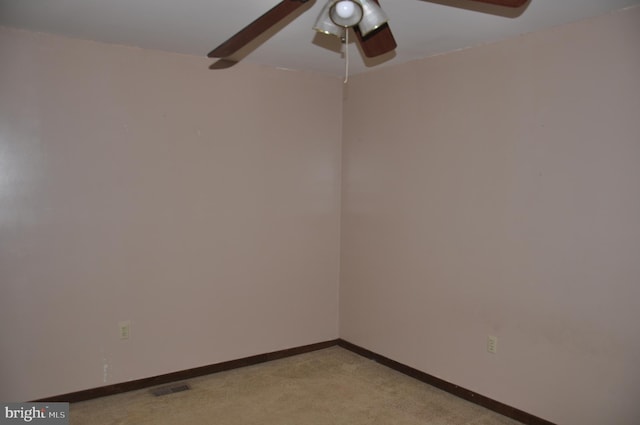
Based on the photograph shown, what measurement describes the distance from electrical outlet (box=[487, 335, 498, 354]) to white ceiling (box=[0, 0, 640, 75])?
193 centimetres

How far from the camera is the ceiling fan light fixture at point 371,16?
1835 millimetres

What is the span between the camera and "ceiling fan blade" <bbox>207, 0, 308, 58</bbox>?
180 cm

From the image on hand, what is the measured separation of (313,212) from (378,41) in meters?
2.10

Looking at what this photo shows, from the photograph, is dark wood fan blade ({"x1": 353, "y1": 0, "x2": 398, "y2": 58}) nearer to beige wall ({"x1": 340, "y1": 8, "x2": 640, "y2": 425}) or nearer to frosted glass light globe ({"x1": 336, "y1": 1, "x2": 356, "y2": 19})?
frosted glass light globe ({"x1": 336, "y1": 1, "x2": 356, "y2": 19})

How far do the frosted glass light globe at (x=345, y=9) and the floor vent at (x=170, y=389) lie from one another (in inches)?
110

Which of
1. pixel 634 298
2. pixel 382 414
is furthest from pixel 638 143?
pixel 382 414

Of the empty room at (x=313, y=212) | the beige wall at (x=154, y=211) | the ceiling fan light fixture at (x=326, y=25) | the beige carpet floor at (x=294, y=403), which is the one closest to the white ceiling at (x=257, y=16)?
the empty room at (x=313, y=212)

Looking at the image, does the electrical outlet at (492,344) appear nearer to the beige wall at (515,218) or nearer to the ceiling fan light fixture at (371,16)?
the beige wall at (515,218)

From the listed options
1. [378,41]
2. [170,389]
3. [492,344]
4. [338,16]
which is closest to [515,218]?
[492,344]

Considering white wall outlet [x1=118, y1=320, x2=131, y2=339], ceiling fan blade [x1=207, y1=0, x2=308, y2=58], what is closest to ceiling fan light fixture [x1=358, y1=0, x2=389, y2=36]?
ceiling fan blade [x1=207, y1=0, x2=308, y2=58]

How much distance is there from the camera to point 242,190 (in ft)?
12.6

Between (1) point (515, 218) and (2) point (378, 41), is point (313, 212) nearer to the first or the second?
(1) point (515, 218)

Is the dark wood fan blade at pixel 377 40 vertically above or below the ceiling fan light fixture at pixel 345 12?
above

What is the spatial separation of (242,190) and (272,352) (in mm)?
1391
